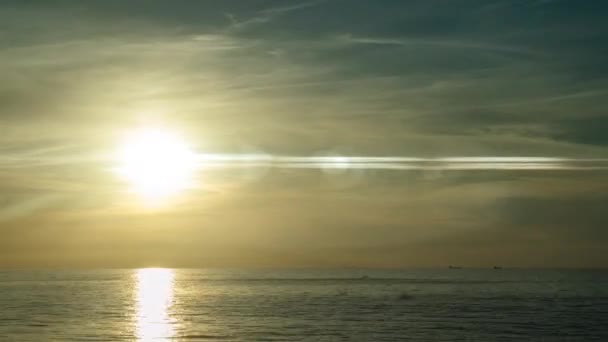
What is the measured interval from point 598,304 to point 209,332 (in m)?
73.8

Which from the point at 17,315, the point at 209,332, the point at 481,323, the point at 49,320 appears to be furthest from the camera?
the point at 17,315

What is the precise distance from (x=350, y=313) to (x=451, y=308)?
696 inches

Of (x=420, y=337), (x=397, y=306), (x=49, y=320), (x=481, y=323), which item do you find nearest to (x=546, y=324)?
(x=481, y=323)

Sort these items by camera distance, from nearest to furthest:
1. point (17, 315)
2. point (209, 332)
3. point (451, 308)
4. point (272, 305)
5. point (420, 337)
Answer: point (420, 337)
point (209, 332)
point (17, 315)
point (451, 308)
point (272, 305)

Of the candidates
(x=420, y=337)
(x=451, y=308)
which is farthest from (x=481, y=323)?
(x=451, y=308)

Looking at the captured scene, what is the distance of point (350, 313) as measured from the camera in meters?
112

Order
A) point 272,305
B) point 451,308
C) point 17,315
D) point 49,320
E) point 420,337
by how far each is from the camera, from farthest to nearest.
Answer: point 272,305 < point 451,308 < point 17,315 < point 49,320 < point 420,337

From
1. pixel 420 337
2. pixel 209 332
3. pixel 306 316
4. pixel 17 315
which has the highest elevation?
pixel 17 315

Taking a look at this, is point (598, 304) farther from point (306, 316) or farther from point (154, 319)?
point (154, 319)

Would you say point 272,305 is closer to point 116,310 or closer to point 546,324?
point 116,310

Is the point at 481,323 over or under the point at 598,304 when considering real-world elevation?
under

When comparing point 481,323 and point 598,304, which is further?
point 598,304

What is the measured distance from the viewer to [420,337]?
260 ft

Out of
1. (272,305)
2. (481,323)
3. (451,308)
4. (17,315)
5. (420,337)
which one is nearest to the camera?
(420,337)
